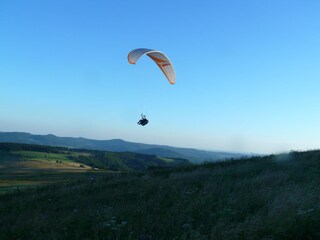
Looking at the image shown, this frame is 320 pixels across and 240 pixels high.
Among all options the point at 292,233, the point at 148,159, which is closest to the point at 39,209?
the point at 292,233

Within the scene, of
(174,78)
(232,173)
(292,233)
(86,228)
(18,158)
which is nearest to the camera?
(292,233)

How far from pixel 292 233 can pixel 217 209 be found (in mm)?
2599

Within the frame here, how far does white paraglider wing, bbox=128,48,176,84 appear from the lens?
58.2ft

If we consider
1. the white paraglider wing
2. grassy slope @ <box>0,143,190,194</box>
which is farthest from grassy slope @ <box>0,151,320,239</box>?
grassy slope @ <box>0,143,190,194</box>

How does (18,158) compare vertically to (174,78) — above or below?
below

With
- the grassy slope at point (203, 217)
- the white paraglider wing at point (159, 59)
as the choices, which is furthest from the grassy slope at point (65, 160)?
the grassy slope at point (203, 217)

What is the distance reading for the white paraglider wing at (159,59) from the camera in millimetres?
17734

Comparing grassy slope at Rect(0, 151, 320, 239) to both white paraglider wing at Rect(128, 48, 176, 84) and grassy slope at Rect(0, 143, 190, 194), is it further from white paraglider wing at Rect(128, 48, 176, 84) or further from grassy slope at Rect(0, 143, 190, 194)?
grassy slope at Rect(0, 143, 190, 194)

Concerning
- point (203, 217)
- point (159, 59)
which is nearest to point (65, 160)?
point (159, 59)

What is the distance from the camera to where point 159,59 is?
2073 cm

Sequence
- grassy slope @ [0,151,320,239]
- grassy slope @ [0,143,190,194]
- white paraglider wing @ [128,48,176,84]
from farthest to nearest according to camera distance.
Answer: grassy slope @ [0,143,190,194], white paraglider wing @ [128,48,176,84], grassy slope @ [0,151,320,239]

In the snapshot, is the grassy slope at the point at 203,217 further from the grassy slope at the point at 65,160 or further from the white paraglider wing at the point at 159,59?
the grassy slope at the point at 65,160

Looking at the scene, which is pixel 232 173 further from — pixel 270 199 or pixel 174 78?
pixel 174 78

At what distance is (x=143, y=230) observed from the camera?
24.4ft
